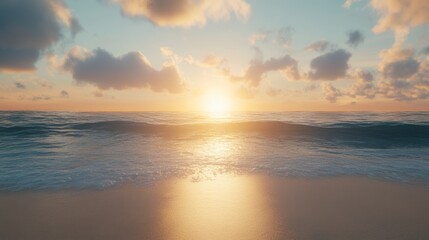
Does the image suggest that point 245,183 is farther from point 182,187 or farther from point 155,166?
point 155,166

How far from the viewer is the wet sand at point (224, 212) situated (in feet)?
10.5

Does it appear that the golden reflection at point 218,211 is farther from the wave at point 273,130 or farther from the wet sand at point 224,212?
the wave at point 273,130

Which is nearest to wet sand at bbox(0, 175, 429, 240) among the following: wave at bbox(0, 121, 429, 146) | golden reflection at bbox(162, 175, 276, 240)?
golden reflection at bbox(162, 175, 276, 240)

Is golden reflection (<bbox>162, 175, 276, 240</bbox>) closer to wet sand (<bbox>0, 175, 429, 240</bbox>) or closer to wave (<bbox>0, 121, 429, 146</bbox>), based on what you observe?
wet sand (<bbox>0, 175, 429, 240</bbox>)

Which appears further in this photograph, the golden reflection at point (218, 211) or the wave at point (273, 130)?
the wave at point (273, 130)

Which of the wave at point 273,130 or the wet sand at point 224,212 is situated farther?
the wave at point 273,130

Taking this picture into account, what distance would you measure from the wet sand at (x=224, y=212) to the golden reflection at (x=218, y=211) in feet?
0.04

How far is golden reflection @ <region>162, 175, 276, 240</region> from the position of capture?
321cm

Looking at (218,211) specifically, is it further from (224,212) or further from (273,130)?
(273,130)

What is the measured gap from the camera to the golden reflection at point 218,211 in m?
3.21

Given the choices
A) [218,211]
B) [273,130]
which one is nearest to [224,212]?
[218,211]

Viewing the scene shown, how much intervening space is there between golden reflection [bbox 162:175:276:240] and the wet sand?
1 centimetres

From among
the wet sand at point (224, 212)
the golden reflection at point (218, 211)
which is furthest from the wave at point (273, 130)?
the golden reflection at point (218, 211)

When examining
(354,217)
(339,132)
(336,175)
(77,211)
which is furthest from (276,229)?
(339,132)
